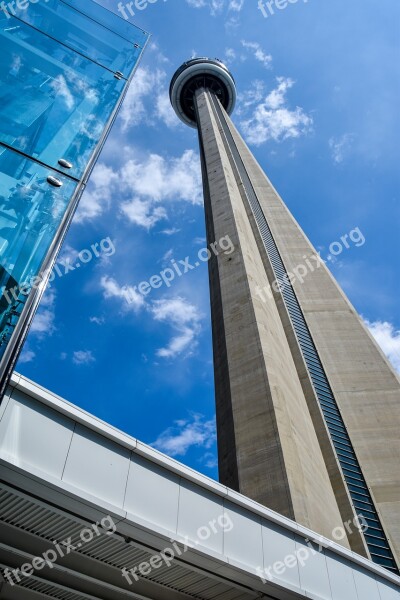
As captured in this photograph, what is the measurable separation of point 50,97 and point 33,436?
4525mm

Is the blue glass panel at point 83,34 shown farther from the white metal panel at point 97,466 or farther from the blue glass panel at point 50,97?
the white metal panel at point 97,466

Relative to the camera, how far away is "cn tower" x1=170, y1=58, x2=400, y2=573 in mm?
13445

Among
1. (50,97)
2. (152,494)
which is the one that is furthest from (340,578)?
(50,97)

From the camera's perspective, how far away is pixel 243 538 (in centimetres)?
640

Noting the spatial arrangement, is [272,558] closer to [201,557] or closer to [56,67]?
[201,557]

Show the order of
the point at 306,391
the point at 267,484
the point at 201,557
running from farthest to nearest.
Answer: the point at 306,391
the point at 267,484
the point at 201,557

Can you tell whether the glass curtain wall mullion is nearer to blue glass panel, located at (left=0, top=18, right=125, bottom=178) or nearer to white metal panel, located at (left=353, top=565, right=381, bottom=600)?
white metal panel, located at (left=353, top=565, right=381, bottom=600)

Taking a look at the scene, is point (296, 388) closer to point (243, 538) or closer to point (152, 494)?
point (243, 538)

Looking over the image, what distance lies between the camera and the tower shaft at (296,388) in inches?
528

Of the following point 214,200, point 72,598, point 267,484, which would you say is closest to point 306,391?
point 267,484

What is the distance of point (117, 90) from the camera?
8008 mm

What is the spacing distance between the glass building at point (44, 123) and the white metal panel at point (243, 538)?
3.77 m

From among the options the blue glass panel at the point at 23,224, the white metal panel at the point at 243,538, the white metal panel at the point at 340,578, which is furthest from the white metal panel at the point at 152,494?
the white metal panel at the point at 340,578

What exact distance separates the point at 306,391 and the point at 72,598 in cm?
1592
